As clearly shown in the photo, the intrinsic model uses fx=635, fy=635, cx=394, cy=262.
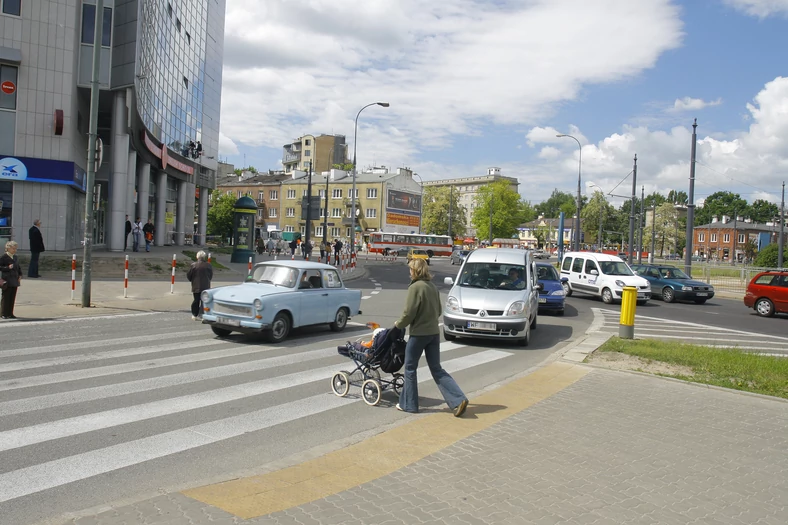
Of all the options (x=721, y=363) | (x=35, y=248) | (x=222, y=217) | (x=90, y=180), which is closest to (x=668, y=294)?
(x=721, y=363)

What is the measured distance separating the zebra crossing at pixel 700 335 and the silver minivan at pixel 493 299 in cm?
311

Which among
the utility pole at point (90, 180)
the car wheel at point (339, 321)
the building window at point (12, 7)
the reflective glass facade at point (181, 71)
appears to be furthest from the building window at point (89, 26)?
the car wheel at point (339, 321)

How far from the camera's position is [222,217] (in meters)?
89.8

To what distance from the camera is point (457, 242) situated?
380ft

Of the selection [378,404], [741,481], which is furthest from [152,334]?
[741,481]

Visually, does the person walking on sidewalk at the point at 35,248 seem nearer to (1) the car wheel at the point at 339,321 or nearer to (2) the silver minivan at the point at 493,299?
(1) the car wheel at the point at 339,321

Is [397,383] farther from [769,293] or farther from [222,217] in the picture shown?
[222,217]

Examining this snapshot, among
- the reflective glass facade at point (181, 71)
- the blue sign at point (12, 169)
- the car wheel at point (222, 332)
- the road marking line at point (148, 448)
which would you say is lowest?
the road marking line at point (148, 448)

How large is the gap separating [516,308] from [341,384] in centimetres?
536

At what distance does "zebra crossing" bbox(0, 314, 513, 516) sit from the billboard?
3283 inches

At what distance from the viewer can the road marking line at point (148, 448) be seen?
4.77 metres

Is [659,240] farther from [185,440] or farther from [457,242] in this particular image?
[185,440]

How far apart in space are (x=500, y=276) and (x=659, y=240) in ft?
359

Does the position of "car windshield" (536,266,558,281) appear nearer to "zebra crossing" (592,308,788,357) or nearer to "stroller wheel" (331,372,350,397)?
"zebra crossing" (592,308,788,357)
